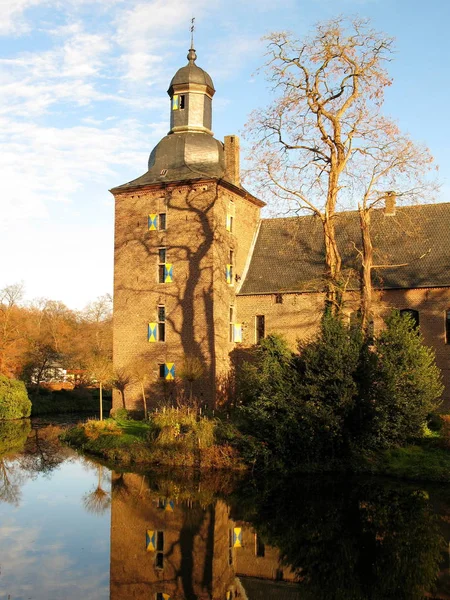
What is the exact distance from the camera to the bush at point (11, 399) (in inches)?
1095

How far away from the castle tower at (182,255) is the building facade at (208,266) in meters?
0.04

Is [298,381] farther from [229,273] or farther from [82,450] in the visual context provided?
[229,273]

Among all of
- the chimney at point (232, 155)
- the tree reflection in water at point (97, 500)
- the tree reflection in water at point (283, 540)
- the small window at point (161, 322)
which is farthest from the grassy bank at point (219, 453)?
the chimney at point (232, 155)

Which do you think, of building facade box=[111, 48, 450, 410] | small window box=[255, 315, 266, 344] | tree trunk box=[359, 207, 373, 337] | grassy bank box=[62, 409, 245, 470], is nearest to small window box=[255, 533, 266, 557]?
grassy bank box=[62, 409, 245, 470]

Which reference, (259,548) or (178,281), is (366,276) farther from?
(259,548)

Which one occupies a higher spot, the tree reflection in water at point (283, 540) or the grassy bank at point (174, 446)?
the grassy bank at point (174, 446)

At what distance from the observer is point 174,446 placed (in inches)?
620

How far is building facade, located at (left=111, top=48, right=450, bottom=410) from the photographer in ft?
72.2

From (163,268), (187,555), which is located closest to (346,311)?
(163,268)

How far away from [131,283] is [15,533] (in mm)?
14502

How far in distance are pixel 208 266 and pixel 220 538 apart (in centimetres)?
1360

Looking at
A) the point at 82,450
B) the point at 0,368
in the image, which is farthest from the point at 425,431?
the point at 0,368

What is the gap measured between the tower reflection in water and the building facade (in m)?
10.0

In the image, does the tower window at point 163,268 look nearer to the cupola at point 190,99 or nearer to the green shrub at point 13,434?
the cupola at point 190,99
